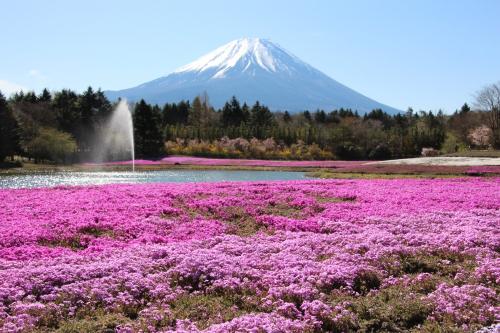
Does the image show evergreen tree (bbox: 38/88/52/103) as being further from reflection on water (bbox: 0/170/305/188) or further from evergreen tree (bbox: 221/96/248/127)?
reflection on water (bbox: 0/170/305/188)

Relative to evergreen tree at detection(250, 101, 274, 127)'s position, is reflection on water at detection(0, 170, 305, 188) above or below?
below

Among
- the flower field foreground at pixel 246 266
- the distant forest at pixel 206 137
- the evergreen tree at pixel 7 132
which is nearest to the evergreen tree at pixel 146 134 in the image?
the distant forest at pixel 206 137

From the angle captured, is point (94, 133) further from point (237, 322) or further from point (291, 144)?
point (237, 322)

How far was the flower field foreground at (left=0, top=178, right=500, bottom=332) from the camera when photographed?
8.35 meters

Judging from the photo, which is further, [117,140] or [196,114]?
[196,114]

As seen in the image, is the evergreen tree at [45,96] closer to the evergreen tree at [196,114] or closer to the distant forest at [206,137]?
the distant forest at [206,137]

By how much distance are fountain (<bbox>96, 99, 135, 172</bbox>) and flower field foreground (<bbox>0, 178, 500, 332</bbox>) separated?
6096cm

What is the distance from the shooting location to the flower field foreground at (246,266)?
27.4ft

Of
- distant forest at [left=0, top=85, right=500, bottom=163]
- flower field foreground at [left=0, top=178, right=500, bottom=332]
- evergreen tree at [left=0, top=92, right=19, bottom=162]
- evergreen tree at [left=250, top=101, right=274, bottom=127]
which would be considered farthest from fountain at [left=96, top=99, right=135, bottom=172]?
flower field foreground at [left=0, top=178, right=500, bottom=332]

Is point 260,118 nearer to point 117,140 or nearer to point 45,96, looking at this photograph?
point 117,140

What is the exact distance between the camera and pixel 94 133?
86.8 meters

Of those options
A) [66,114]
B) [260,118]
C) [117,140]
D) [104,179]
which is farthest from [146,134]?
[104,179]

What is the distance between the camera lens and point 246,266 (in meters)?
11.1

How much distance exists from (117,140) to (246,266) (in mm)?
74372
